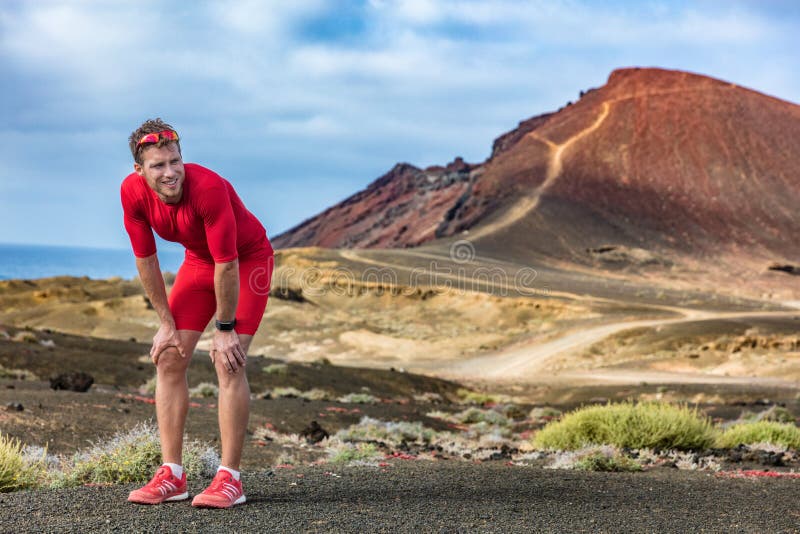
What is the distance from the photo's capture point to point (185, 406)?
4969mm

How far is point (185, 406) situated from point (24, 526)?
109 centimetres

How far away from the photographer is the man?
14.9ft

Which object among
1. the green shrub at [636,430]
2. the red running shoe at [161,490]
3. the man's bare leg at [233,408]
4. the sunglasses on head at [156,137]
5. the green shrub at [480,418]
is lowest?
the green shrub at [480,418]

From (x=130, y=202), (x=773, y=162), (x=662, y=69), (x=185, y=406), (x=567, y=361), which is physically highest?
(x=662, y=69)

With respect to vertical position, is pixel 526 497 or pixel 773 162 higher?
pixel 773 162

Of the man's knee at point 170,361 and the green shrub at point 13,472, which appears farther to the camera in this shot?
the green shrub at point 13,472

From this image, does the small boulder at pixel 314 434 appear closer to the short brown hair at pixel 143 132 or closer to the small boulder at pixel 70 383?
the small boulder at pixel 70 383

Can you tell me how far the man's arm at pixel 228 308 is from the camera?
4.57 metres

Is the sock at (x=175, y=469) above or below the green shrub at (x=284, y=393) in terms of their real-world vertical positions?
above

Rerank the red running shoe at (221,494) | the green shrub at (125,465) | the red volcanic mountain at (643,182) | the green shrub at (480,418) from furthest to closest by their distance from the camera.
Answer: the red volcanic mountain at (643,182), the green shrub at (480,418), the green shrub at (125,465), the red running shoe at (221,494)

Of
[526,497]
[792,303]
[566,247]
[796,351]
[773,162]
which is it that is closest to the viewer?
[526,497]

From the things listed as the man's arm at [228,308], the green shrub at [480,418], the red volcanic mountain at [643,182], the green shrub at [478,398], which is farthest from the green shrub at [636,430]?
the red volcanic mountain at [643,182]

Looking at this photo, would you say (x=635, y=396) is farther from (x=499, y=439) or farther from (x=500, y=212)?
(x=500, y=212)

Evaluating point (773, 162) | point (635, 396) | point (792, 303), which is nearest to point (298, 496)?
point (635, 396)
